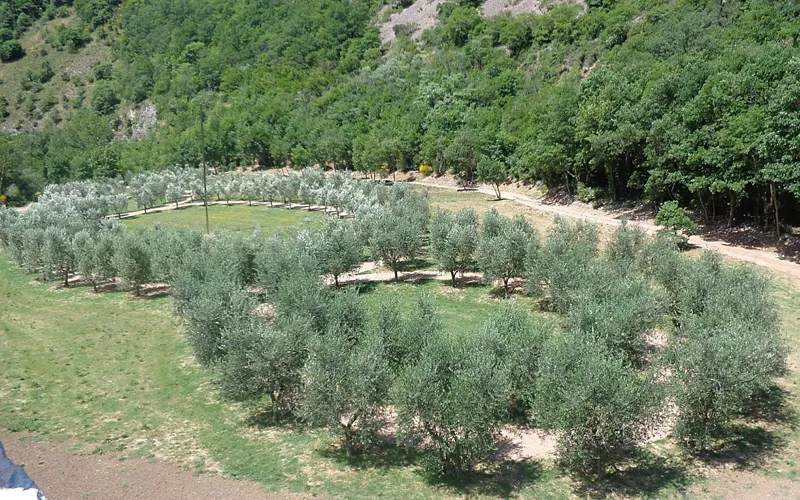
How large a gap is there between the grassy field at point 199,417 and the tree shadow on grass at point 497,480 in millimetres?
61

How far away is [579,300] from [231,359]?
15.2 m

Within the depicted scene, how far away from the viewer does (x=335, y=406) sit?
1972 centimetres

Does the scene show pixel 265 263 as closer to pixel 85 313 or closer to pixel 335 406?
pixel 85 313

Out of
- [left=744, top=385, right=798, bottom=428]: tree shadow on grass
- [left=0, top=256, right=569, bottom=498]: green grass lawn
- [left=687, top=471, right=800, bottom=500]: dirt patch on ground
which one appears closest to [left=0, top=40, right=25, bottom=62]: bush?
[left=0, top=256, right=569, bottom=498]: green grass lawn

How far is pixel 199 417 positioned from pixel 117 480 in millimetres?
4556

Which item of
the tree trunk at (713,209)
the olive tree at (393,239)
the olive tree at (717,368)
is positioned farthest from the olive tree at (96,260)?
the tree trunk at (713,209)

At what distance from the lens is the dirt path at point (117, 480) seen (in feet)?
61.7

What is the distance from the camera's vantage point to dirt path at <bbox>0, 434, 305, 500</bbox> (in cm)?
1880

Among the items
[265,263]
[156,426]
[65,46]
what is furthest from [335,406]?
[65,46]

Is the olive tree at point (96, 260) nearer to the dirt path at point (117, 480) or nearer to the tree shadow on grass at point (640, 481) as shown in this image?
the dirt path at point (117, 480)

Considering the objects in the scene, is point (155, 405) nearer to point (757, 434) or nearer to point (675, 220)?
point (757, 434)

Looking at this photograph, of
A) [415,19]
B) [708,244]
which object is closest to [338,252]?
[708,244]

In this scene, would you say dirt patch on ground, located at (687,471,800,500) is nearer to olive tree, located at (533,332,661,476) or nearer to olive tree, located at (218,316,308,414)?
olive tree, located at (533,332,661,476)

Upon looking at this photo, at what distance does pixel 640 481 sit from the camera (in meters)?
18.6
